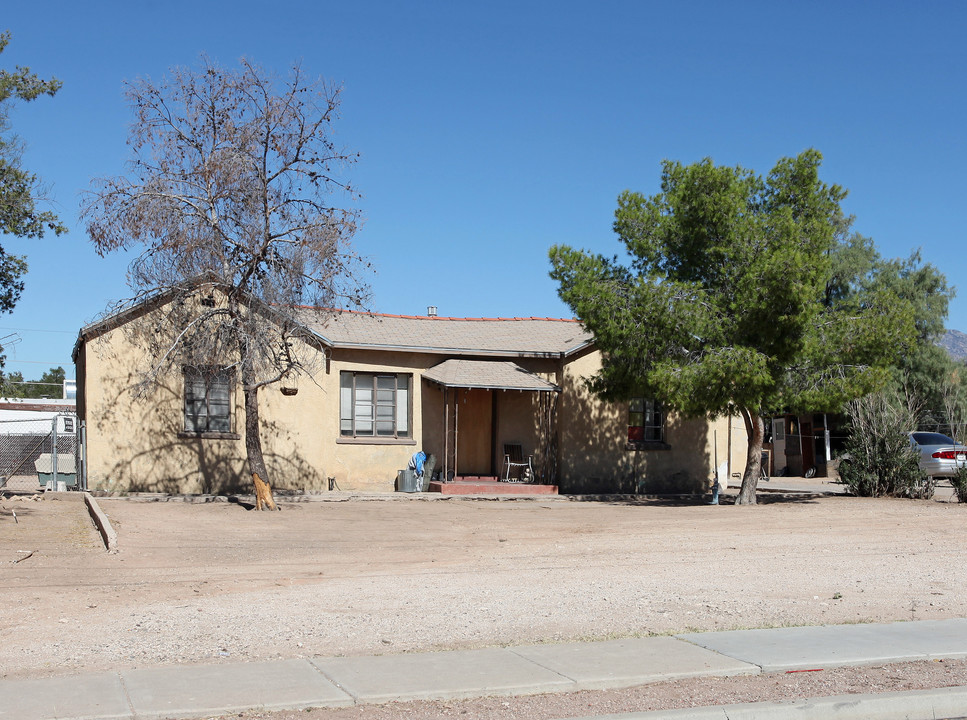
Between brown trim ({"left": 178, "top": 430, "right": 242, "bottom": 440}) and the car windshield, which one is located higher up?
brown trim ({"left": 178, "top": 430, "right": 242, "bottom": 440})

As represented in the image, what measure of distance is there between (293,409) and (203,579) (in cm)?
1203

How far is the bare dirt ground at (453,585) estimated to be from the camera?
738cm

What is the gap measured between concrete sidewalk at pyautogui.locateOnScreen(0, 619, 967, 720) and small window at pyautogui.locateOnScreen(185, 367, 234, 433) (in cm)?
1573

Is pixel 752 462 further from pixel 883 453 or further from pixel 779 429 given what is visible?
pixel 779 429

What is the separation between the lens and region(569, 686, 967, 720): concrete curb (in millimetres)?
6211

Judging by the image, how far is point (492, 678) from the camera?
6906 mm

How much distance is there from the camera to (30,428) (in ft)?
115

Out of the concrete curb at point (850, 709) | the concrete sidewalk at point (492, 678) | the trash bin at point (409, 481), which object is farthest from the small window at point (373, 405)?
the concrete curb at point (850, 709)

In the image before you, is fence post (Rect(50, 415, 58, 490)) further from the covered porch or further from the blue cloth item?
the covered porch

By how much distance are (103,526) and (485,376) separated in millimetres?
10773

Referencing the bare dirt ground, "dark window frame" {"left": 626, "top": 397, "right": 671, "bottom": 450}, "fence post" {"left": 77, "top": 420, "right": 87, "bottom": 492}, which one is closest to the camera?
the bare dirt ground

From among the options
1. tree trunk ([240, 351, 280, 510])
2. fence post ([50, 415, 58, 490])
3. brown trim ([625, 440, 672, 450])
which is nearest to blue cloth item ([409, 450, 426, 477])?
tree trunk ([240, 351, 280, 510])

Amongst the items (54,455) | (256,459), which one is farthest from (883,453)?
(54,455)

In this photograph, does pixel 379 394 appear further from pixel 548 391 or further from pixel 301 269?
pixel 301 269
